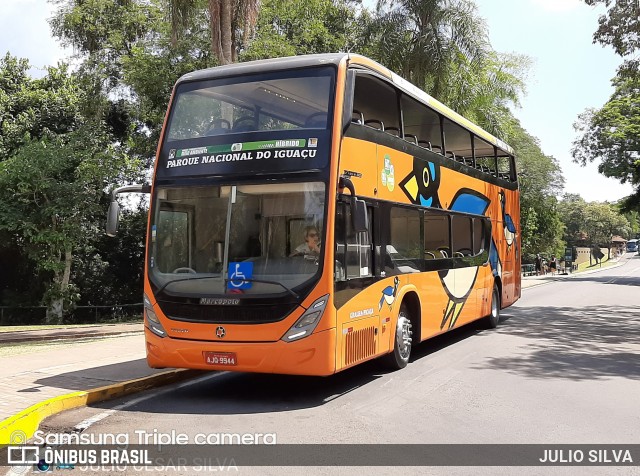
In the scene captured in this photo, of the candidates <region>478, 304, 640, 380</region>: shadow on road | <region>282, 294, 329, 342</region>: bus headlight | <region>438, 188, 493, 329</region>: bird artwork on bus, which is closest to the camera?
<region>282, 294, 329, 342</region>: bus headlight

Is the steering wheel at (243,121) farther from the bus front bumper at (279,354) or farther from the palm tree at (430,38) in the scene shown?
the palm tree at (430,38)

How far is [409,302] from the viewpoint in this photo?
31.4 feet

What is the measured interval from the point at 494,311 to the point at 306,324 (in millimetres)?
8935

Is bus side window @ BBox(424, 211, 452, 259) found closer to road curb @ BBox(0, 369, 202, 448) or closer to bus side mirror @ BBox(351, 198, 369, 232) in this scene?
bus side mirror @ BBox(351, 198, 369, 232)

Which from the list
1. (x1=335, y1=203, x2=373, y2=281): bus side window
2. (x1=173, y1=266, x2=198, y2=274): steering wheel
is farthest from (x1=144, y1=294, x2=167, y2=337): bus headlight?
(x1=335, y1=203, x2=373, y2=281): bus side window

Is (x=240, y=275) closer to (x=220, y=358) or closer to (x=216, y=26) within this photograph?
(x=220, y=358)

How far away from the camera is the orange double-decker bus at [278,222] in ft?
23.0

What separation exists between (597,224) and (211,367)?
11392cm

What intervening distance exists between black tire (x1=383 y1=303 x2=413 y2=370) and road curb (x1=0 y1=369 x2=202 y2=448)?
2.89 meters

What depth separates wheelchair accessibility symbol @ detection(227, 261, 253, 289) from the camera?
7.09 m

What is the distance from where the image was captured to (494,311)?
1465 cm

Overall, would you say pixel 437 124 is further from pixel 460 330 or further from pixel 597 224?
pixel 597 224

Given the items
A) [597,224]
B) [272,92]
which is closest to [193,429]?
[272,92]

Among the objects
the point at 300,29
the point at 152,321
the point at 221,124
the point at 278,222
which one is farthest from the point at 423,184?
the point at 300,29
